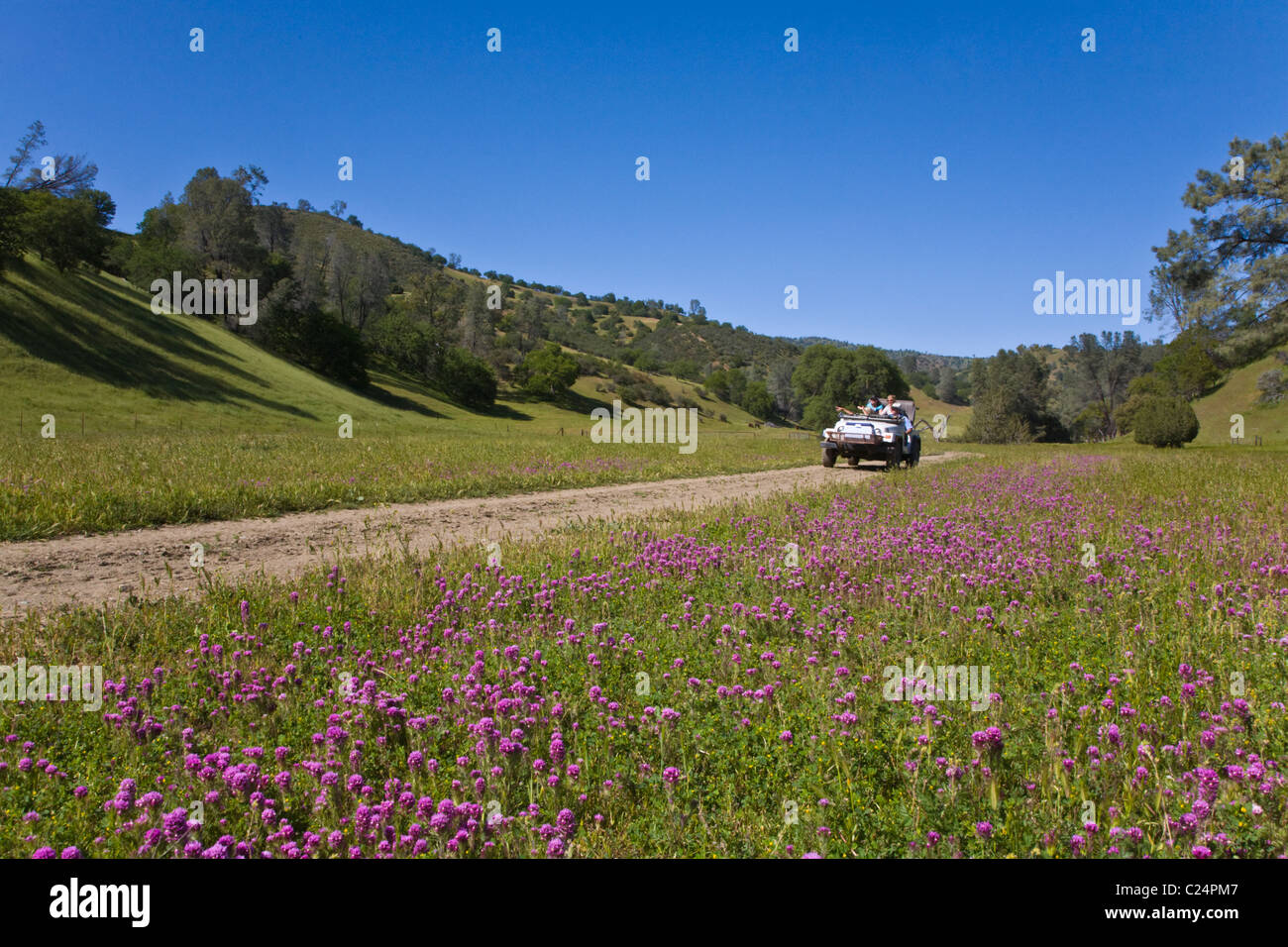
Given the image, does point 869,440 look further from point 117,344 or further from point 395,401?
point 395,401

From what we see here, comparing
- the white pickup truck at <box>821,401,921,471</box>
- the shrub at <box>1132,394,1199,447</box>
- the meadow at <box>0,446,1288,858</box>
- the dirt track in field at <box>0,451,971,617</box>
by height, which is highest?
the shrub at <box>1132,394,1199,447</box>

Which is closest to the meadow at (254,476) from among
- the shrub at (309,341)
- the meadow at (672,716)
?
the meadow at (672,716)

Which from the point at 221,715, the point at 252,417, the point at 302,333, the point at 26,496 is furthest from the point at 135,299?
the point at 221,715

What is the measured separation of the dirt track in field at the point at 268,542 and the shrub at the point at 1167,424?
46622 mm

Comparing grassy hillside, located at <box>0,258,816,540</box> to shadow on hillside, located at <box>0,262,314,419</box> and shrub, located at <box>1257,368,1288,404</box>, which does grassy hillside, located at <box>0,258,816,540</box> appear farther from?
shrub, located at <box>1257,368,1288,404</box>

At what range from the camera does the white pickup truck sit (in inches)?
921

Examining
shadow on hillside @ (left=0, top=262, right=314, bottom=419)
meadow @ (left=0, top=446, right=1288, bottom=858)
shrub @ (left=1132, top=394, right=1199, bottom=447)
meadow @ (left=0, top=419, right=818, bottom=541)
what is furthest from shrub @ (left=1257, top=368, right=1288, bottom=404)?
shadow on hillside @ (left=0, top=262, right=314, bottom=419)

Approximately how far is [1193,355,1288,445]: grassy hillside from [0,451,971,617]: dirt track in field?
69289 mm

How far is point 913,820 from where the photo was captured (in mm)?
2760

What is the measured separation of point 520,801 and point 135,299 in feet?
252

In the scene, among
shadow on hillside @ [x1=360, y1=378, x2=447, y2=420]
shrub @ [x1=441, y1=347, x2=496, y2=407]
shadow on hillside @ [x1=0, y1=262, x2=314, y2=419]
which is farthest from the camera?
shrub @ [x1=441, y1=347, x2=496, y2=407]

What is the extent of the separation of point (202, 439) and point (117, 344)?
29.5 m

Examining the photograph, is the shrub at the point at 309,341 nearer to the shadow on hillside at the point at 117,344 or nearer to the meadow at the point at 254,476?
the shadow on hillside at the point at 117,344

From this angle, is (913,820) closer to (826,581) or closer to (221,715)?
(221,715)
